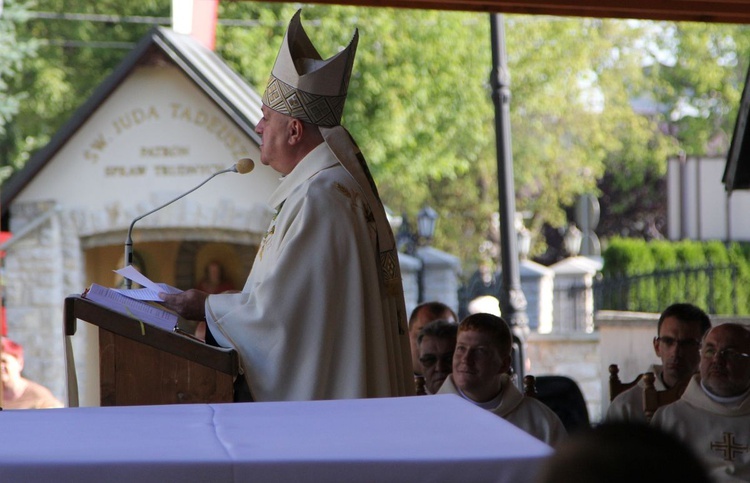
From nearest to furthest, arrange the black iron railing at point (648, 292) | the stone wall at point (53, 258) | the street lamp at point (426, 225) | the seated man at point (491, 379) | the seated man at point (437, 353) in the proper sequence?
the seated man at point (491, 379) → the seated man at point (437, 353) → the black iron railing at point (648, 292) → the stone wall at point (53, 258) → the street lamp at point (426, 225)

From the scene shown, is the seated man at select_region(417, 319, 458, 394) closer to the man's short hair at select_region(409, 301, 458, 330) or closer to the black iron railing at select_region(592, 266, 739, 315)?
the man's short hair at select_region(409, 301, 458, 330)

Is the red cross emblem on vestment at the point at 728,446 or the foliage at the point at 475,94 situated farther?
the foliage at the point at 475,94

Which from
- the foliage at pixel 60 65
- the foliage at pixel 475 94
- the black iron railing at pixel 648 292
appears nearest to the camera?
the black iron railing at pixel 648 292

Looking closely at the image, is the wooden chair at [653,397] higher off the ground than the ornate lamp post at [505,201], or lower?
lower

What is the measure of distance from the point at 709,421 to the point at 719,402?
79 millimetres

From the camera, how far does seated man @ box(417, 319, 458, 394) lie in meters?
5.36

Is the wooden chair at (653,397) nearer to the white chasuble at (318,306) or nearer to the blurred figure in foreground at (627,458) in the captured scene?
the white chasuble at (318,306)

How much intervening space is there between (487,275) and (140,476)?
2315 centimetres

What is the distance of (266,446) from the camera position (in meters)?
2.07

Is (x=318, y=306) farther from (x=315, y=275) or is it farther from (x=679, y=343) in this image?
(x=679, y=343)

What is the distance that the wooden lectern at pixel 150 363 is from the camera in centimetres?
346

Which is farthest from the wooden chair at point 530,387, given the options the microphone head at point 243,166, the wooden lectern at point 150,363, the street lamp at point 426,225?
the street lamp at point 426,225

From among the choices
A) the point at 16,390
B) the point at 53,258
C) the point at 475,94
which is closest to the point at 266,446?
the point at 16,390

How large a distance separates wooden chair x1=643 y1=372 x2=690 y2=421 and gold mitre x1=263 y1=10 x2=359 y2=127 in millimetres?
1609
